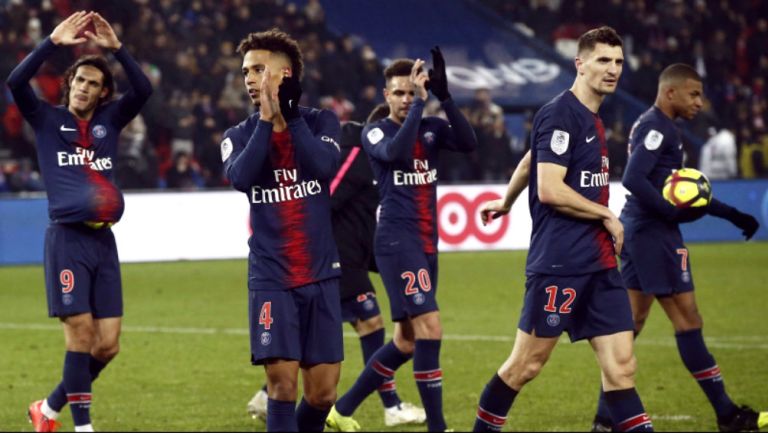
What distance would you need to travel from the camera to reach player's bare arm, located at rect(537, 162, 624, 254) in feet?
20.1

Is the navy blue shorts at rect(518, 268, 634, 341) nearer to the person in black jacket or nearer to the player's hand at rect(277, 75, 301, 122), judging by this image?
the player's hand at rect(277, 75, 301, 122)

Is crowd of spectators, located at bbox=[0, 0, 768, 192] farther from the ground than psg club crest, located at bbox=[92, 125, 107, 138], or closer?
farther from the ground

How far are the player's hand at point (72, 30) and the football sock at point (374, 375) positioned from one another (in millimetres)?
2627

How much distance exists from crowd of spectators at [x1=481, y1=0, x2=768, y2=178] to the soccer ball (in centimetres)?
1970

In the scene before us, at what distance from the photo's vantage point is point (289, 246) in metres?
5.85

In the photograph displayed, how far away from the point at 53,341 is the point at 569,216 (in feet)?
24.5

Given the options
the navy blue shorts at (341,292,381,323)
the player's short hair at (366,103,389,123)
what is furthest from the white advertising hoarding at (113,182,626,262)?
the player's short hair at (366,103,389,123)

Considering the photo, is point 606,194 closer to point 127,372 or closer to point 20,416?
point 20,416

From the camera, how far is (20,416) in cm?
876

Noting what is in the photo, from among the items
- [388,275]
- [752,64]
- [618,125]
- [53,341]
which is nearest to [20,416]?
[388,275]

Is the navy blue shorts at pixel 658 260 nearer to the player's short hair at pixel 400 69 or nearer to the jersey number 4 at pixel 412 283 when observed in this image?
the jersey number 4 at pixel 412 283

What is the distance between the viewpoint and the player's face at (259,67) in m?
5.71

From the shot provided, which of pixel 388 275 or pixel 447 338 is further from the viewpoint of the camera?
A: pixel 447 338

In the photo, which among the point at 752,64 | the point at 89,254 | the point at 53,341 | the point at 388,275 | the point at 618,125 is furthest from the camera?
the point at 752,64
